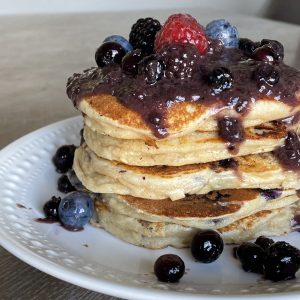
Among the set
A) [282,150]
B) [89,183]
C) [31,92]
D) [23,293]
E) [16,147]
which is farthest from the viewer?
[31,92]

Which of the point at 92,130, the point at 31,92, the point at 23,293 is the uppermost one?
the point at 92,130

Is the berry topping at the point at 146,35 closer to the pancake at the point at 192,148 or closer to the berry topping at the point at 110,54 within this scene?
the berry topping at the point at 110,54

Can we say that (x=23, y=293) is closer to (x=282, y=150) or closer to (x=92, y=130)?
(x=92, y=130)

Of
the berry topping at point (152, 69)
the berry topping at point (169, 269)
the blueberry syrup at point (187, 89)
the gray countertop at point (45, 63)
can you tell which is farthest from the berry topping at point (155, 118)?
the gray countertop at point (45, 63)

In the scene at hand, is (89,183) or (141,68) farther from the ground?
(141,68)

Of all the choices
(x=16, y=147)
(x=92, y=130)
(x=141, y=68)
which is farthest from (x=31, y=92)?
(x=141, y=68)

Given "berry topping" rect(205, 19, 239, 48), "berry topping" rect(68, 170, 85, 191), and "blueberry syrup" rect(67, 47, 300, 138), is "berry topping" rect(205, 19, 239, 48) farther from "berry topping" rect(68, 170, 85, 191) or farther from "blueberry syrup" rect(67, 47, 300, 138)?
"berry topping" rect(68, 170, 85, 191)

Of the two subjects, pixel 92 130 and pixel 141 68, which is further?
pixel 92 130

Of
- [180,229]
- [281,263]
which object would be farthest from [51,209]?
[281,263]
